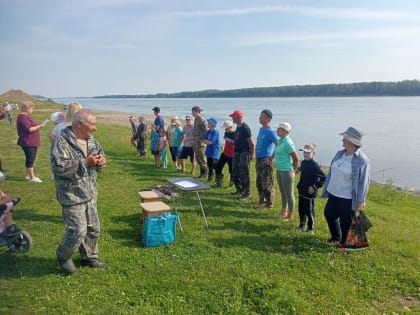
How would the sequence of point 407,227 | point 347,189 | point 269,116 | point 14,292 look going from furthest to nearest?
point 407,227, point 269,116, point 347,189, point 14,292

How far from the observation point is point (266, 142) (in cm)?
760

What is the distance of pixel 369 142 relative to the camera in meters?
28.3

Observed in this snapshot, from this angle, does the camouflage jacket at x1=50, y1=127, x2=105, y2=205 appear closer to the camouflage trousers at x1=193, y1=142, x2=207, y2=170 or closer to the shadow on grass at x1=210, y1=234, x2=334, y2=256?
the shadow on grass at x1=210, y1=234, x2=334, y2=256

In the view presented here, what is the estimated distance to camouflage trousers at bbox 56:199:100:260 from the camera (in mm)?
4355

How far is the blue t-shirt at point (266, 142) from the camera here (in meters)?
7.54

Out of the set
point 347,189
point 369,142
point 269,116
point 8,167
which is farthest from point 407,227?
point 369,142

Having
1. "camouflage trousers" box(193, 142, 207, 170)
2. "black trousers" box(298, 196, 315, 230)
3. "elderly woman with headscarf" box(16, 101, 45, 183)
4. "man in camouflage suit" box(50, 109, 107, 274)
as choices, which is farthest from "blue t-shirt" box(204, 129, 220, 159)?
"man in camouflage suit" box(50, 109, 107, 274)

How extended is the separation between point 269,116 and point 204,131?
3.21 m

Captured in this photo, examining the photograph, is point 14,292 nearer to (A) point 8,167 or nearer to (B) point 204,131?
(B) point 204,131

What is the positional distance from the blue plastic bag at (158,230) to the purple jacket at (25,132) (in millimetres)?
5061

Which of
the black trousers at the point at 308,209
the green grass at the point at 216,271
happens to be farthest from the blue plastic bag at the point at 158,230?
the black trousers at the point at 308,209

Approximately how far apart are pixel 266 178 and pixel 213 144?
2549 millimetres

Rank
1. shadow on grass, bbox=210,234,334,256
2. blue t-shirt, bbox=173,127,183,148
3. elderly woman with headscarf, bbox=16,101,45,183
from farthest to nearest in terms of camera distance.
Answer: blue t-shirt, bbox=173,127,183,148
elderly woman with headscarf, bbox=16,101,45,183
shadow on grass, bbox=210,234,334,256

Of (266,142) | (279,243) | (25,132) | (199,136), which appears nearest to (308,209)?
(279,243)
